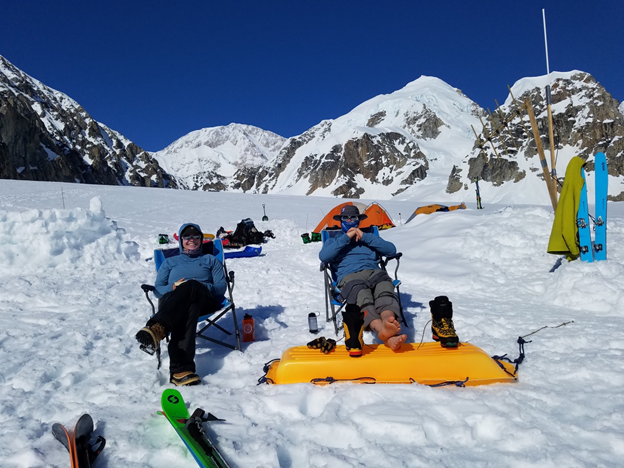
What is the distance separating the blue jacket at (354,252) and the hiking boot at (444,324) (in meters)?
1.29

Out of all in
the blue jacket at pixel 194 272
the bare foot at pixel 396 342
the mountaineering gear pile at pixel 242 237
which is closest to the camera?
the bare foot at pixel 396 342

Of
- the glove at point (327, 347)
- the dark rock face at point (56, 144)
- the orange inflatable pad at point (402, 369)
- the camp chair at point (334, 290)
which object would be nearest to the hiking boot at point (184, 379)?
the orange inflatable pad at point (402, 369)

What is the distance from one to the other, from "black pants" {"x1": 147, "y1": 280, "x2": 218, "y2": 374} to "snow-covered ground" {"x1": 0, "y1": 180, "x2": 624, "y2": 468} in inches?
9.0

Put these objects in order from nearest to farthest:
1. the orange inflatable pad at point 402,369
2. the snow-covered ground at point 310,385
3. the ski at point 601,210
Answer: the snow-covered ground at point 310,385, the orange inflatable pad at point 402,369, the ski at point 601,210

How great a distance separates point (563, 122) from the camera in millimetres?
93625

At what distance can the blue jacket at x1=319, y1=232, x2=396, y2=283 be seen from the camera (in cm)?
467

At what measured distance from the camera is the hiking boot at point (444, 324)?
10.6 feet

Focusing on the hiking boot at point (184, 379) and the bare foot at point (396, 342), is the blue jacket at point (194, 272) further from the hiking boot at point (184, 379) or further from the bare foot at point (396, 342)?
the bare foot at point (396, 342)

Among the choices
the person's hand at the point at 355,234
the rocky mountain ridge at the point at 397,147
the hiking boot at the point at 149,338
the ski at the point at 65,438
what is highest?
the rocky mountain ridge at the point at 397,147

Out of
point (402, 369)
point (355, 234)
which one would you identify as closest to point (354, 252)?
point (355, 234)

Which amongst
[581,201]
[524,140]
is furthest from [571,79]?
[581,201]

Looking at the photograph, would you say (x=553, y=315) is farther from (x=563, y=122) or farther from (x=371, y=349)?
(x=563, y=122)

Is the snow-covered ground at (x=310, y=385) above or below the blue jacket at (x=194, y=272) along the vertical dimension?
below

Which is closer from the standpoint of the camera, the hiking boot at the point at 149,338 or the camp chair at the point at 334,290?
the hiking boot at the point at 149,338
